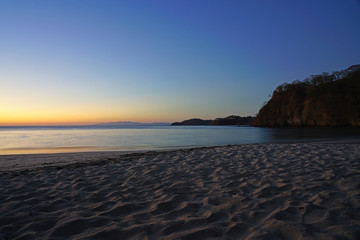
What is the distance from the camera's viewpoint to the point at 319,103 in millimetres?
55219

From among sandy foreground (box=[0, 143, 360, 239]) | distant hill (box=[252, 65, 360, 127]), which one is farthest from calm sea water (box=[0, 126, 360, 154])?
distant hill (box=[252, 65, 360, 127])

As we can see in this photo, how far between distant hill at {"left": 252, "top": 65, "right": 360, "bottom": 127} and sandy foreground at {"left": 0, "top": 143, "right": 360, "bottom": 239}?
5769 centimetres

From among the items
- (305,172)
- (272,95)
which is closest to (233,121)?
(272,95)

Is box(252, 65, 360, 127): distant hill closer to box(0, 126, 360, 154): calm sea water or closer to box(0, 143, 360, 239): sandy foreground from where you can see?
box(0, 126, 360, 154): calm sea water

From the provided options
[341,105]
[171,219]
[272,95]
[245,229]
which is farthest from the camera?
[272,95]

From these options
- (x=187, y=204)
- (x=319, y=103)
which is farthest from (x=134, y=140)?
(x=319, y=103)

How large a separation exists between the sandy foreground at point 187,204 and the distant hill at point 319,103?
2271 inches

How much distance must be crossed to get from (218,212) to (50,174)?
16.0 feet

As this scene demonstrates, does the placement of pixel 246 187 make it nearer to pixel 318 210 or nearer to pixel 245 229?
pixel 318 210

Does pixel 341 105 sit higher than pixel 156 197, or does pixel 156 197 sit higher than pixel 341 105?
pixel 341 105

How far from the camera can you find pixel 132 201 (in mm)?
3477

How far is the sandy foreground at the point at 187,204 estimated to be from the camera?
245 centimetres

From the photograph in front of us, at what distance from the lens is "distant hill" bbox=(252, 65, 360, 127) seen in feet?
166

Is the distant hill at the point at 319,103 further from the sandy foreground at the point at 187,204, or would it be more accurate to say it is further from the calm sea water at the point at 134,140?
the sandy foreground at the point at 187,204
